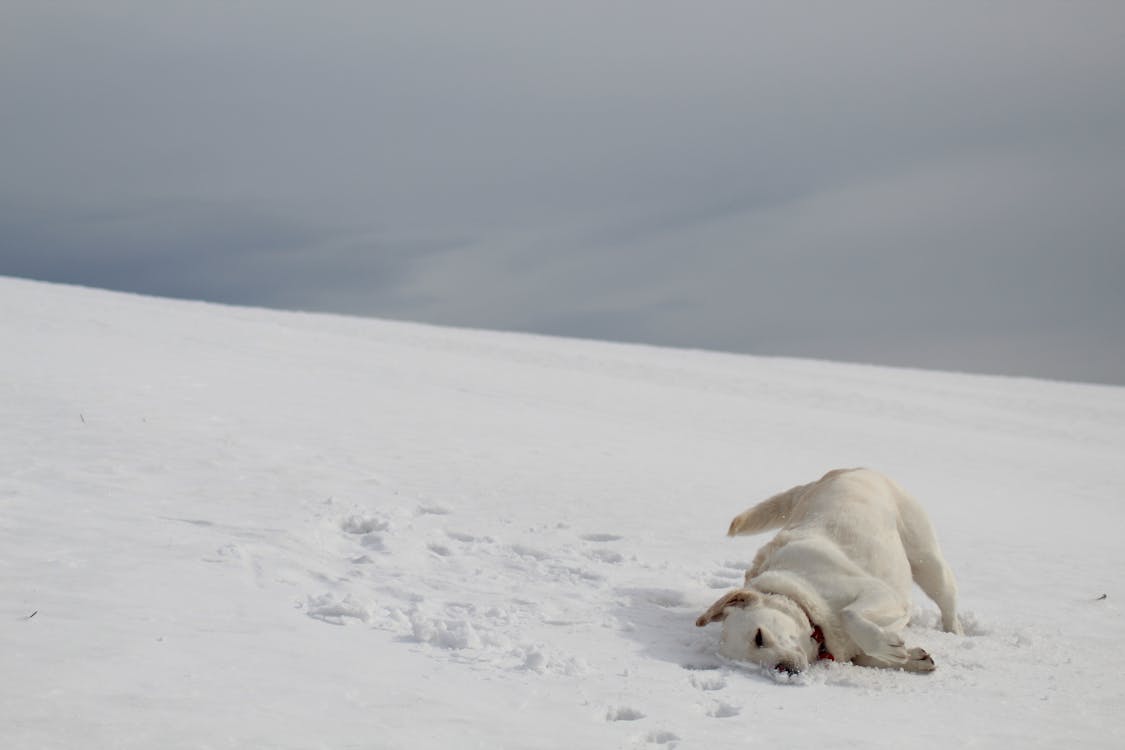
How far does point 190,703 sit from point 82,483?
3954mm

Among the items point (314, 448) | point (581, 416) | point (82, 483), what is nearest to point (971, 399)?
point (581, 416)

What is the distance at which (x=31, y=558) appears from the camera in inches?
211

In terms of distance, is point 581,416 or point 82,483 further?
point 581,416

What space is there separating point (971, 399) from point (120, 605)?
2439 centimetres

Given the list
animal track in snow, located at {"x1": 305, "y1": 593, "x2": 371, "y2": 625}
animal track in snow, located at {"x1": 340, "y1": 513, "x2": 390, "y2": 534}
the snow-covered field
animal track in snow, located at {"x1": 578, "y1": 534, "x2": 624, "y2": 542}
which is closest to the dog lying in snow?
the snow-covered field

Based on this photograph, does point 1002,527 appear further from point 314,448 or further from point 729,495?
point 314,448

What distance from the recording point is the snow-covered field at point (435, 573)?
4.07 metres

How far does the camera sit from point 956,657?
591cm

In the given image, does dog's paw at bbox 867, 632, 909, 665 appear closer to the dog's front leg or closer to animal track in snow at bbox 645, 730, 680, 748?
the dog's front leg

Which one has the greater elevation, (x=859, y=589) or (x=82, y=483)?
(x=859, y=589)

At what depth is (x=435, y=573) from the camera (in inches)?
250

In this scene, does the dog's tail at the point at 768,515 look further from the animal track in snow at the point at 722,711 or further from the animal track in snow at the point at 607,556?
the animal track in snow at the point at 722,711

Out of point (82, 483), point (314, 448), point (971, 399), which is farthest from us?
point (971, 399)

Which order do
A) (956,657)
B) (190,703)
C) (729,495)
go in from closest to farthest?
(190,703), (956,657), (729,495)
